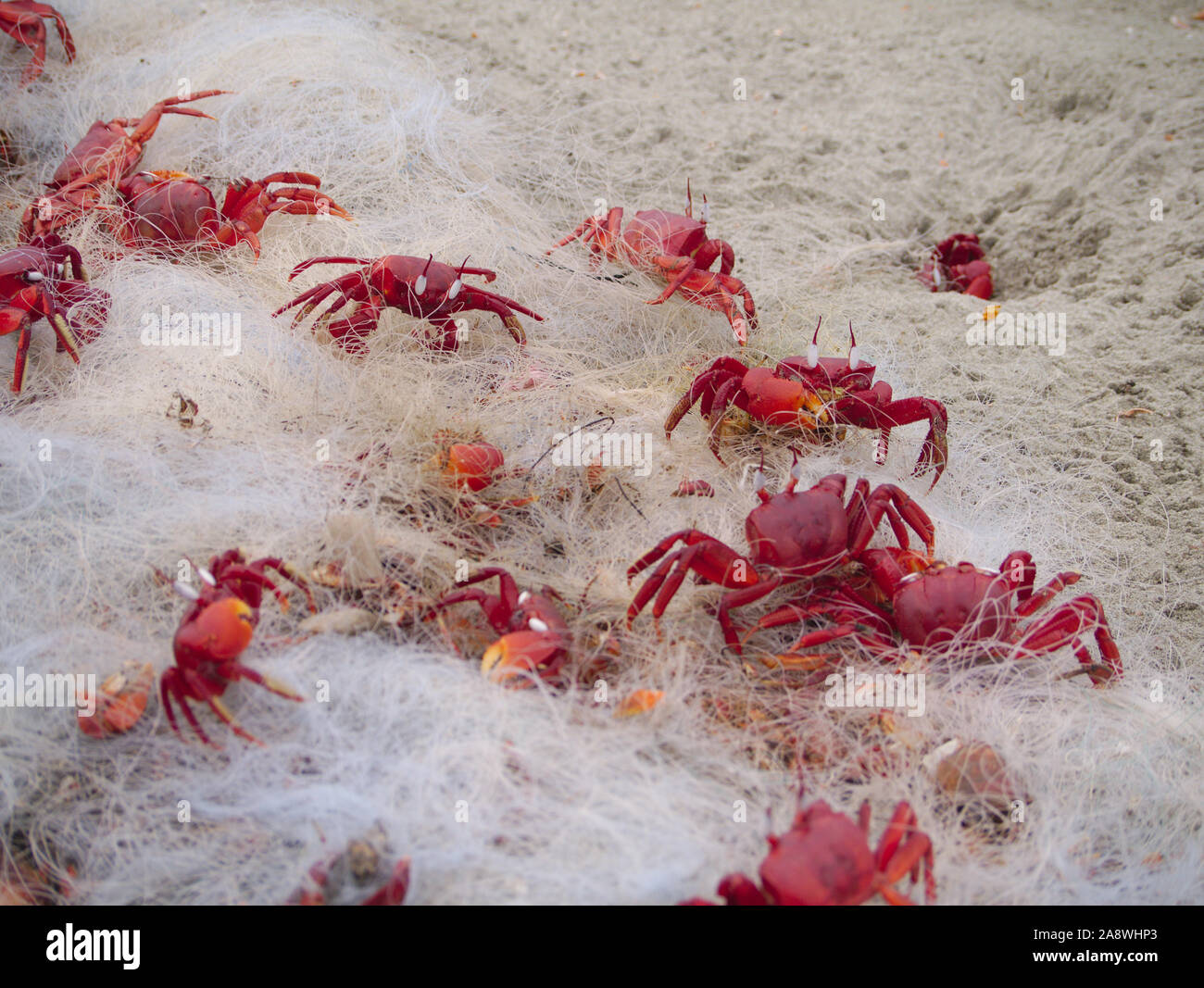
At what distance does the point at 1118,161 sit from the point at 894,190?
1206mm

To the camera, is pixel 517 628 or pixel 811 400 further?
pixel 811 400

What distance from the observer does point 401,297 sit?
11.8ft

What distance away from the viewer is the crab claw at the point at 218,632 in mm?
2326

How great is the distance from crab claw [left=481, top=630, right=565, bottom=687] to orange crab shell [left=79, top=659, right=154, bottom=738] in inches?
36.5

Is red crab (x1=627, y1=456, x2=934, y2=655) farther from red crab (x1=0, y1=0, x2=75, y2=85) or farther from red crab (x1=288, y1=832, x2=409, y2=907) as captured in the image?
red crab (x1=0, y1=0, x2=75, y2=85)

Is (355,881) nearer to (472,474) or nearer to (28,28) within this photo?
(472,474)

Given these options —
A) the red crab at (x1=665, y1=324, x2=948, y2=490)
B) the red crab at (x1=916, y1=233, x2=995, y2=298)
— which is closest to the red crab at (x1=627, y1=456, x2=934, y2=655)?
the red crab at (x1=665, y1=324, x2=948, y2=490)

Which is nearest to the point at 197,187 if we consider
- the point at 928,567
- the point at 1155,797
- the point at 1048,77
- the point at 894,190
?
the point at 928,567

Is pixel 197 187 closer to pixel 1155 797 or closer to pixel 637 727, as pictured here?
pixel 637 727

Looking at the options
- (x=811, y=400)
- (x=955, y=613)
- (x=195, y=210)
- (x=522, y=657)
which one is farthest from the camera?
(x=195, y=210)

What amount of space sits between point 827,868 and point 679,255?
2.82 meters

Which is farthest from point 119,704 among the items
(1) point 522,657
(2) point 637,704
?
(2) point 637,704

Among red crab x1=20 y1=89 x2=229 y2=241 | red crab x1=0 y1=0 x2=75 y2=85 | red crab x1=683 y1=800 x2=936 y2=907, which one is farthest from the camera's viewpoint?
red crab x1=0 y1=0 x2=75 y2=85

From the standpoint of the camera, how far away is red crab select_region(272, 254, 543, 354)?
3543 millimetres
